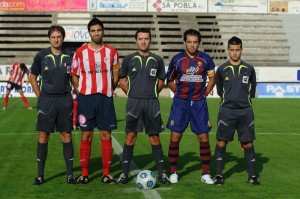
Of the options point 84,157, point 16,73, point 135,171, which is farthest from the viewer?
point 16,73

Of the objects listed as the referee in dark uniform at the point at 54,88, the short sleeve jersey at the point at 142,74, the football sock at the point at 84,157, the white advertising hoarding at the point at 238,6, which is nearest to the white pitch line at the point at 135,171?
the football sock at the point at 84,157

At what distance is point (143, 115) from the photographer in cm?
712

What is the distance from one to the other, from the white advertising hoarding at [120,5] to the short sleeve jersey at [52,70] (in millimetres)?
34823

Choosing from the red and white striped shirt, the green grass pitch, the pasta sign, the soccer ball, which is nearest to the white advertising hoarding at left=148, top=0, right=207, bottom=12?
the pasta sign

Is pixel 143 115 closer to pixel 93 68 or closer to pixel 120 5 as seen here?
pixel 93 68

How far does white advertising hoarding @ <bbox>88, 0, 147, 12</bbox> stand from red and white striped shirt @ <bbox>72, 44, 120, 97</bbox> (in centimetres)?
3487

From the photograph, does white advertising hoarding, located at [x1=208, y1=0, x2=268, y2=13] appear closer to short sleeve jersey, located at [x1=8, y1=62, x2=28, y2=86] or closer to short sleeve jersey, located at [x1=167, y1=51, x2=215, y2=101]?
short sleeve jersey, located at [x1=8, y1=62, x2=28, y2=86]

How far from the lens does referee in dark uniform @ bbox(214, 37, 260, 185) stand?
7070mm

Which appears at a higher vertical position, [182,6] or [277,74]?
[182,6]

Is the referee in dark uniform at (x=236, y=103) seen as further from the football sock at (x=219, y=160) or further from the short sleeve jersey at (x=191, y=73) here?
the short sleeve jersey at (x=191, y=73)

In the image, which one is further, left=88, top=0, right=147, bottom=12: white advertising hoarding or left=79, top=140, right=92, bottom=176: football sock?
left=88, top=0, right=147, bottom=12: white advertising hoarding

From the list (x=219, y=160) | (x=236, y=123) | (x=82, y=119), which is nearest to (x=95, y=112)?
(x=82, y=119)

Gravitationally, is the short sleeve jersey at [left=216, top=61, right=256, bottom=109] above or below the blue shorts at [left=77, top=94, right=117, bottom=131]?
above

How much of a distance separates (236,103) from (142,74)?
1.29 meters
